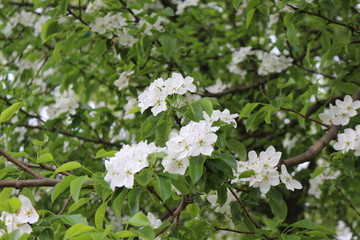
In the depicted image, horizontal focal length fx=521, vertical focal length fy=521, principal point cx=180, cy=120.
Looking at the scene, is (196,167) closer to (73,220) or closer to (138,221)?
(138,221)

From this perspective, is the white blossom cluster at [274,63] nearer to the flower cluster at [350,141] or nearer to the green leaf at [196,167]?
the flower cluster at [350,141]

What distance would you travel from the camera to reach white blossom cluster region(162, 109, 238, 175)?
1.67 m

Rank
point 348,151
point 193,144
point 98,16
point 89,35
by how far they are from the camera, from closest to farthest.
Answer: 1. point 193,144
2. point 348,151
3. point 98,16
4. point 89,35

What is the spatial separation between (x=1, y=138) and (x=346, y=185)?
2530 millimetres

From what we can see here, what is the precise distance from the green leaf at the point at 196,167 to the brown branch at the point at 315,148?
1.78 feet

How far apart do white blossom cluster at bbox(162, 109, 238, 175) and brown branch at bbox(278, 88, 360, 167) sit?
53 cm

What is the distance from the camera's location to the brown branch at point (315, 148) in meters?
2.17

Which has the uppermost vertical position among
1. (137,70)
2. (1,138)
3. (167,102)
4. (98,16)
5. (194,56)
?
(167,102)

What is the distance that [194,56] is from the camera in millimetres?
3617

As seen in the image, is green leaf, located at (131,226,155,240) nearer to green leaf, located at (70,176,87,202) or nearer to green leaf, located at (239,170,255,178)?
green leaf, located at (70,176,87,202)

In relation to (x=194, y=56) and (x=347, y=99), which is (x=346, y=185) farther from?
(x=194, y=56)

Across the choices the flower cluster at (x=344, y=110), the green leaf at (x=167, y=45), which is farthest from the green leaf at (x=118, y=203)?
the green leaf at (x=167, y=45)

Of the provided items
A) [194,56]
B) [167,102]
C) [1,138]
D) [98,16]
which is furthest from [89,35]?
[167,102]

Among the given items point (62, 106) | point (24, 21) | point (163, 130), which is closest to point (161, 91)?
point (163, 130)
